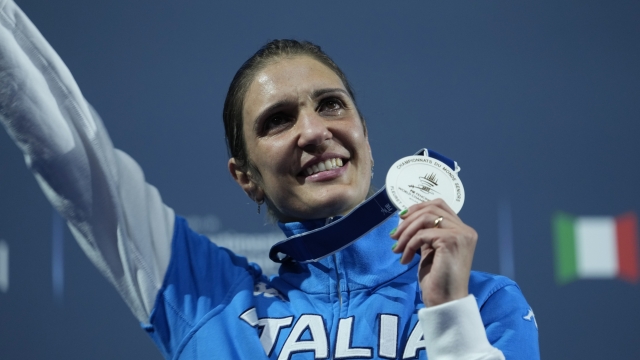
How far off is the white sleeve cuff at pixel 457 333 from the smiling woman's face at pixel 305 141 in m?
0.30

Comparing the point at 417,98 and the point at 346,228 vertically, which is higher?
the point at 417,98

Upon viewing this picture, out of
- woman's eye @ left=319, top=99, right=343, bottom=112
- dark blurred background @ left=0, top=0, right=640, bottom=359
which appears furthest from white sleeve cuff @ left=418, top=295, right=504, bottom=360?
dark blurred background @ left=0, top=0, right=640, bottom=359

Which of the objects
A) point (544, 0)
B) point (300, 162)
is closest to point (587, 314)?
point (544, 0)

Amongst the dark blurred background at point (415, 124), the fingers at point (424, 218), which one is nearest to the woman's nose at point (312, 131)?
the fingers at point (424, 218)

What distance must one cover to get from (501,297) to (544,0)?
1757mm

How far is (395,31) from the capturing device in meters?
2.32

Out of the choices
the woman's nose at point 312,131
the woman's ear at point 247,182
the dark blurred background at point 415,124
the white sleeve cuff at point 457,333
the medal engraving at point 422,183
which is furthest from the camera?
the dark blurred background at point 415,124

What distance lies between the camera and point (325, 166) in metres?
1.08

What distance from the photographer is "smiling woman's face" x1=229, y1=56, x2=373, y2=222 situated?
42.3 inches

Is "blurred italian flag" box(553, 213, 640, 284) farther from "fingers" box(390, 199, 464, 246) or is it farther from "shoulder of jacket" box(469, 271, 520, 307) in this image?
"fingers" box(390, 199, 464, 246)

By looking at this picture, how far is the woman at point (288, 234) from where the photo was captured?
0.86 m

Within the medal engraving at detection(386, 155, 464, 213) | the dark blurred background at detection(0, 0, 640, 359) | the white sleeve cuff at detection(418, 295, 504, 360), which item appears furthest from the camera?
the dark blurred background at detection(0, 0, 640, 359)

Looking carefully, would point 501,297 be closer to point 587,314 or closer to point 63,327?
point 587,314

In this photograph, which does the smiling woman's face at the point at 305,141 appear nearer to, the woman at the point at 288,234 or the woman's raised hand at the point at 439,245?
the woman at the point at 288,234
